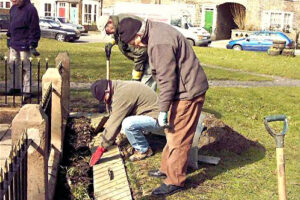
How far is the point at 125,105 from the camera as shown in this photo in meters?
5.95

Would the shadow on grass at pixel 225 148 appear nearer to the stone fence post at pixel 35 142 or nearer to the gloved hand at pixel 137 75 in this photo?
the gloved hand at pixel 137 75

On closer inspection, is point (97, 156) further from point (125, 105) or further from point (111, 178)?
point (125, 105)

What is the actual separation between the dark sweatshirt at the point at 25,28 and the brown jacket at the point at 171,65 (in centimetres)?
452

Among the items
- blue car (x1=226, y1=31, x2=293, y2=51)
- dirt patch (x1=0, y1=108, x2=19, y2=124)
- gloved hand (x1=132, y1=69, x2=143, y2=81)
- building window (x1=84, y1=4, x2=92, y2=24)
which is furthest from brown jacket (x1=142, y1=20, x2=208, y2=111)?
building window (x1=84, y1=4, x2=92, y2=24)

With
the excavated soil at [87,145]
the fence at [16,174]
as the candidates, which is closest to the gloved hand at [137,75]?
Result: the excavated soil at [87,145]

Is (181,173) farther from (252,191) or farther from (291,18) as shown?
(291,18)

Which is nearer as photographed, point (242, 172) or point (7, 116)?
point (242, 172)

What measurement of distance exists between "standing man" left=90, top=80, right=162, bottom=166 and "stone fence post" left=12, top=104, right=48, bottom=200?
179cm

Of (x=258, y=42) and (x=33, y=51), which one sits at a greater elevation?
(x=33, y=51)

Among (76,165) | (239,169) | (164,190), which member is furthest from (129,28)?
(239,169)

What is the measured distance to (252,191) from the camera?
565cm

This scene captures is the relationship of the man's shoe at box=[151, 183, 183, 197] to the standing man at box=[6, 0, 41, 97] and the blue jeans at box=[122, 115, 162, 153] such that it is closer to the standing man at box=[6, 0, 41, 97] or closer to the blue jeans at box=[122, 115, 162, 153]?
the blue jeans at box=[122, 115, 162, 153]

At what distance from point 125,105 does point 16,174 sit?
257 centimetres

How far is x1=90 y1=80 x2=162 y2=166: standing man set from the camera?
5910mm
